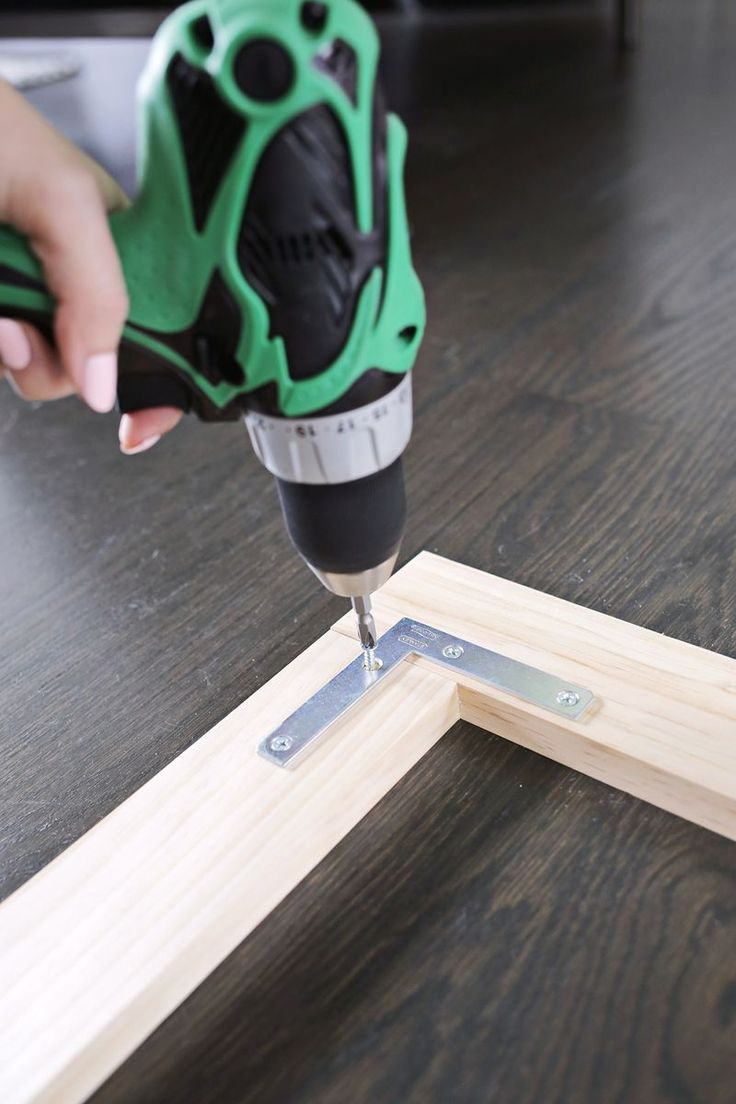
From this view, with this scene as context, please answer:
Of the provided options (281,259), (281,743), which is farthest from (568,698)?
(281,259)

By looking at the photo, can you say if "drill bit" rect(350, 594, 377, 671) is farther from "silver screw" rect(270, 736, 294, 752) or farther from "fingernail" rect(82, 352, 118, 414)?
"fingernail" rect(82, 352, 118, 414)

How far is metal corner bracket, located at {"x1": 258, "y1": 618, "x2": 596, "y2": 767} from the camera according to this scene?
609 millimetres

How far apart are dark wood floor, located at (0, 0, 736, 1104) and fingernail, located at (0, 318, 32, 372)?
27cm

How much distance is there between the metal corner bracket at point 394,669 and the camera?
609 millimetres

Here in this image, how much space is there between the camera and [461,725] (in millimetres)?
651

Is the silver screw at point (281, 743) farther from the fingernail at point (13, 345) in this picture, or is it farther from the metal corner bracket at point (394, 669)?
the fingernail at point (13, 345)

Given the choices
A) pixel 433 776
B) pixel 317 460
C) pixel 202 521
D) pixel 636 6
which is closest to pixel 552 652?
pixel 433 776

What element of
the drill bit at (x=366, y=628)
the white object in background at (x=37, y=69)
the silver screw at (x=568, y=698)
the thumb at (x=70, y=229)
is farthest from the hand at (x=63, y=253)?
the white object in background at (x=37, y=69)

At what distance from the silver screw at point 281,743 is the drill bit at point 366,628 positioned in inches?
2.9

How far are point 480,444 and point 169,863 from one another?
52cm

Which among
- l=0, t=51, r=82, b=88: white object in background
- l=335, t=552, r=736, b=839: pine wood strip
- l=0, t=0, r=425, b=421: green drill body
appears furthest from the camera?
l=0, t=51, r=82, b=88: white object in background

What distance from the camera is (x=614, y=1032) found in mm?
459

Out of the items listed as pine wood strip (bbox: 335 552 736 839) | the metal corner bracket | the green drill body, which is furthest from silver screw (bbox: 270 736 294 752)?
the green drill body

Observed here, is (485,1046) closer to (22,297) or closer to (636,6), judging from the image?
(22,297)
